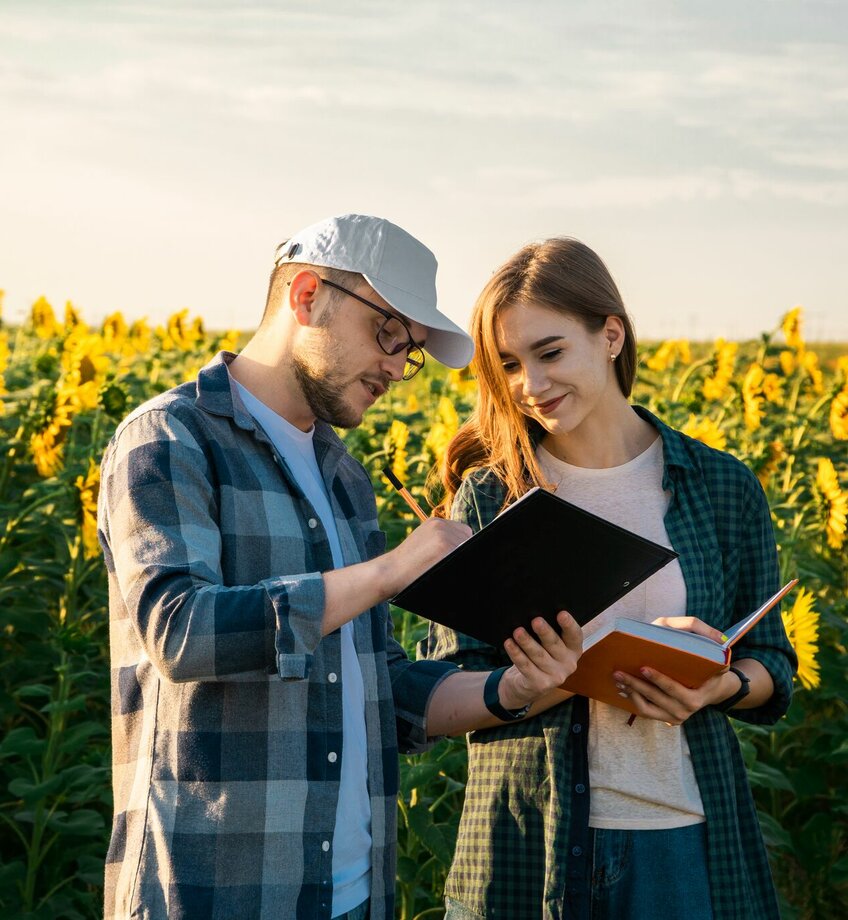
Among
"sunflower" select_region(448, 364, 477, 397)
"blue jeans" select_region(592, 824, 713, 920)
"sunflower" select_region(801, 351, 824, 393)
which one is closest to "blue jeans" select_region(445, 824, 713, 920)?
"blue jeans" select_region(592, 824, 713, 920)

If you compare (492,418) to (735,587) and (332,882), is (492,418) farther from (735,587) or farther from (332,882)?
(332,882)

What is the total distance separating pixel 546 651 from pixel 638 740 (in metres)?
0.45

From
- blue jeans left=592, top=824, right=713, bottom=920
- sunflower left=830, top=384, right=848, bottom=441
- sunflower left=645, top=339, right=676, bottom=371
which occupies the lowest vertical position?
blue jeans left=592, top=824, right=713, bottom=920

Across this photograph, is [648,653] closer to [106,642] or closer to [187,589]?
[187,589]

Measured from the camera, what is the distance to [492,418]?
2881 mm

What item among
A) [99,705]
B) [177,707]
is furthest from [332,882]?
[99,705]

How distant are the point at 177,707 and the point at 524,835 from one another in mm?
876

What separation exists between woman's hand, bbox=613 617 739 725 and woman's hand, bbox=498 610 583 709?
0.67 ft

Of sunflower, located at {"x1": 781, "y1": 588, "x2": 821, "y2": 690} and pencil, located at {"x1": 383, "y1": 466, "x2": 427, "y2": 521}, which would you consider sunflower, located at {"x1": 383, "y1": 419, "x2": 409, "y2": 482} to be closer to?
sunflower, located at {"x1": 781, "y1": 588, "x2": 821, "y2": 690}

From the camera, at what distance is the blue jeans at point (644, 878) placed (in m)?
2.47

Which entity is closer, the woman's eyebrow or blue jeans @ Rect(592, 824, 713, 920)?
blue jeans @ Rect(592, 824, 713, 920)

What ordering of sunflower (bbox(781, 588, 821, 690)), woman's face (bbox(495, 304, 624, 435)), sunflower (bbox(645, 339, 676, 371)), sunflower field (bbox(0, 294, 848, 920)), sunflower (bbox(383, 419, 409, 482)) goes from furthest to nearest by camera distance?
1. sunflower (bbox(645, 339, 676, 371))
2. sunflower (bbox(383, 419, 409, 482))
3. sunflower field (bbox(0, 294, 848, 920))
4. sunflower (bbox(781, 588, 821, 690))
5. woman's face (bbox(495, 304, 624, 435))

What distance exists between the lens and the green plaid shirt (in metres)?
2.53

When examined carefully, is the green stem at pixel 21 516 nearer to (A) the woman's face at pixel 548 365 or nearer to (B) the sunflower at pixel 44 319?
(A) the woman's face at pixel 548 365
